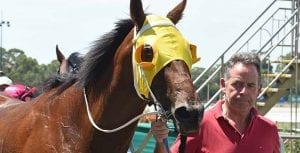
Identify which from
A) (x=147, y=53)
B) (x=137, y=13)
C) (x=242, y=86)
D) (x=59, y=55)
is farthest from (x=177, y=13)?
(x=59, y=55)

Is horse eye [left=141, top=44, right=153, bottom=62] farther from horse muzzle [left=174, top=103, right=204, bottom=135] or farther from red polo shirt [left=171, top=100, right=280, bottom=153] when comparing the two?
red polo shirt [left=171, top=100, right=280, bottom=153]

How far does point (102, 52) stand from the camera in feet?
13.2

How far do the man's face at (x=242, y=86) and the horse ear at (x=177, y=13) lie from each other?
1.66 feet

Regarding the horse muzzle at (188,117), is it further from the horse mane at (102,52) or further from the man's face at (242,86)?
the horse mane at (102,52)

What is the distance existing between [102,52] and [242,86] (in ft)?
3.21

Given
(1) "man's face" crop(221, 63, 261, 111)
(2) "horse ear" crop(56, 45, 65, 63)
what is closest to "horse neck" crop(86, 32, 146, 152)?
(1) "man's face" crop(221, 63, 261, 111)

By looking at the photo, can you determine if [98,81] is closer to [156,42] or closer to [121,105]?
[121,105]

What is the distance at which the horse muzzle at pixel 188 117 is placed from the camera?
3.29m

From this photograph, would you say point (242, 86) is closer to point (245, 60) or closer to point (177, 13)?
point (245, 60)

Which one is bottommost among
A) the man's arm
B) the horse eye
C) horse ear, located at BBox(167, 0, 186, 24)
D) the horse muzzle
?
the man's arm

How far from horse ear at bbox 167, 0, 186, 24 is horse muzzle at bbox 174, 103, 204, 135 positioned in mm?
851

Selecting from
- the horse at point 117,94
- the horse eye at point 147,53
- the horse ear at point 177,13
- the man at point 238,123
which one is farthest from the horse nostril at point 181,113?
the horse ear at point 177,13

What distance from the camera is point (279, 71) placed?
13.5m

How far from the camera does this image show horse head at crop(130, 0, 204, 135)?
3.34 meters
